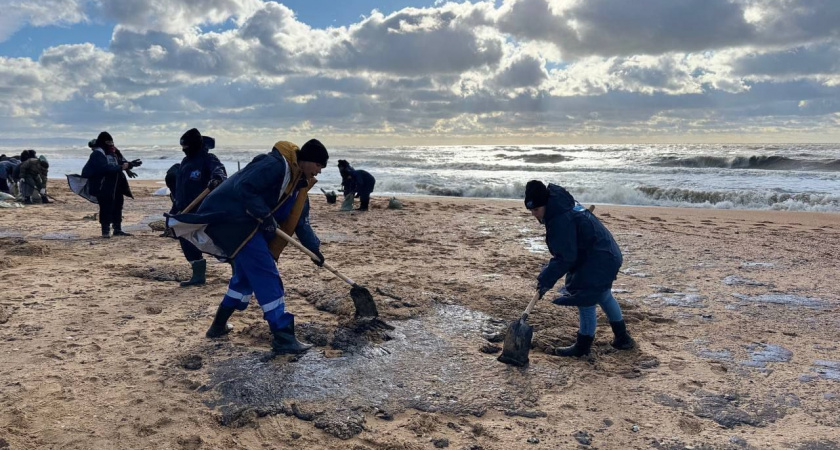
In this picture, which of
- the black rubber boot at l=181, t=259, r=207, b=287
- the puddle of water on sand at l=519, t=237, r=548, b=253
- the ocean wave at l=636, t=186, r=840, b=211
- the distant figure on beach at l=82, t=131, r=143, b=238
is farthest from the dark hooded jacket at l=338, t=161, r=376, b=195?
the ocean wave at l=636, t=186, r=840, b=211

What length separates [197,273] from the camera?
5.72 m

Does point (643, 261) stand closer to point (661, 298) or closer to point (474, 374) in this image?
point (661, 298)

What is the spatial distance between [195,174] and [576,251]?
3.59 metres

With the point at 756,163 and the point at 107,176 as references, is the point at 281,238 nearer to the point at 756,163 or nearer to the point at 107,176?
the point at 107,176

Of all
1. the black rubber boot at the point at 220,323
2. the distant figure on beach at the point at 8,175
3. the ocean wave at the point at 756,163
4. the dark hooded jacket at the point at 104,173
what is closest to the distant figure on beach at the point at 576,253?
the black rubber boot at the point at 220,323

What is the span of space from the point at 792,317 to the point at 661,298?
1091 mm

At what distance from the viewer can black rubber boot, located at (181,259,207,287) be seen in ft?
18.7

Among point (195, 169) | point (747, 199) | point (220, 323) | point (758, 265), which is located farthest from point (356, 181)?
point (747, 199)

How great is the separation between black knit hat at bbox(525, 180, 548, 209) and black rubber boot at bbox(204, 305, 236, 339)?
2301 millimetres

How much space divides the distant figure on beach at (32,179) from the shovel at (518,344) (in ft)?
41.3

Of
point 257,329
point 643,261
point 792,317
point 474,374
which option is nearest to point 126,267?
point 257,329

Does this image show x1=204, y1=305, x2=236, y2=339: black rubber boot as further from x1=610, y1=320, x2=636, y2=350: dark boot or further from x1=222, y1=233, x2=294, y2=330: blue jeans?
x1=610, y1=320, x2=636, y2=350: dark boot

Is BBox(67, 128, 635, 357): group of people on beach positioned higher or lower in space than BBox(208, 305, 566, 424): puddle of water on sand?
higher

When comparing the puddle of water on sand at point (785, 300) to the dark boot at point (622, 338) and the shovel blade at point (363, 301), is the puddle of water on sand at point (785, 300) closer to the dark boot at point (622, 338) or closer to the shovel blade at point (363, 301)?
the dark boot at point (622, 338)
